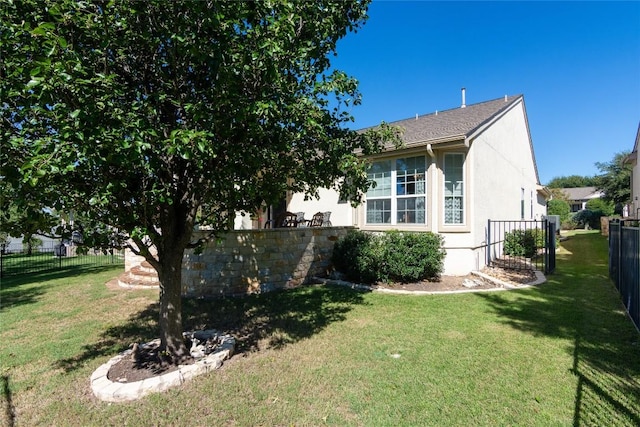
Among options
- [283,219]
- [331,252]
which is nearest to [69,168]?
[331,252]

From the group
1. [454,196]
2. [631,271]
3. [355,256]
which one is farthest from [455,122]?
[631,271]

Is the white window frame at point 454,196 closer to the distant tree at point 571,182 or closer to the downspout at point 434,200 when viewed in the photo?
the downspout at point 434,200

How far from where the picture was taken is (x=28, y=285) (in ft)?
33.0

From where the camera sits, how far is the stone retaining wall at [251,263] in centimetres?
786

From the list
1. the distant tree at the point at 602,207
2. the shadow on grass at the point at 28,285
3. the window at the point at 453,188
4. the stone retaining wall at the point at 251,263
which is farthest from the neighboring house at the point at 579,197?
the shadow on grass at the point at 28,285

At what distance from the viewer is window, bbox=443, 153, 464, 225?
9367mm

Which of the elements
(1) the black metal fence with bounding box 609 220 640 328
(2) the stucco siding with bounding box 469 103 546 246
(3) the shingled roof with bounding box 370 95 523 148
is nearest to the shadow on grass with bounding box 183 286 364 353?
(3) the shingled roof with bounding box 370 95 523 148

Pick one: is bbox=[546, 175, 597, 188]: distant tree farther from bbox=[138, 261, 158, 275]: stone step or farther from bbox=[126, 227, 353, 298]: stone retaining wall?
bbox=[138, 261, 158, 275]: stone step

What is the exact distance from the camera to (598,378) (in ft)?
11.7

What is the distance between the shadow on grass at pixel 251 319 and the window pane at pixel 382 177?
3889 mm

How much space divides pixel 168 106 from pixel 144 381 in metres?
3.12

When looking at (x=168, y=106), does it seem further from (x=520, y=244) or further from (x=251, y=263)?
(x=520, y=244)

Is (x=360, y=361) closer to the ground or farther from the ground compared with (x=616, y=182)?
closer to the ground

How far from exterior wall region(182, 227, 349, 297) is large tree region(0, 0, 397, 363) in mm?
3728
